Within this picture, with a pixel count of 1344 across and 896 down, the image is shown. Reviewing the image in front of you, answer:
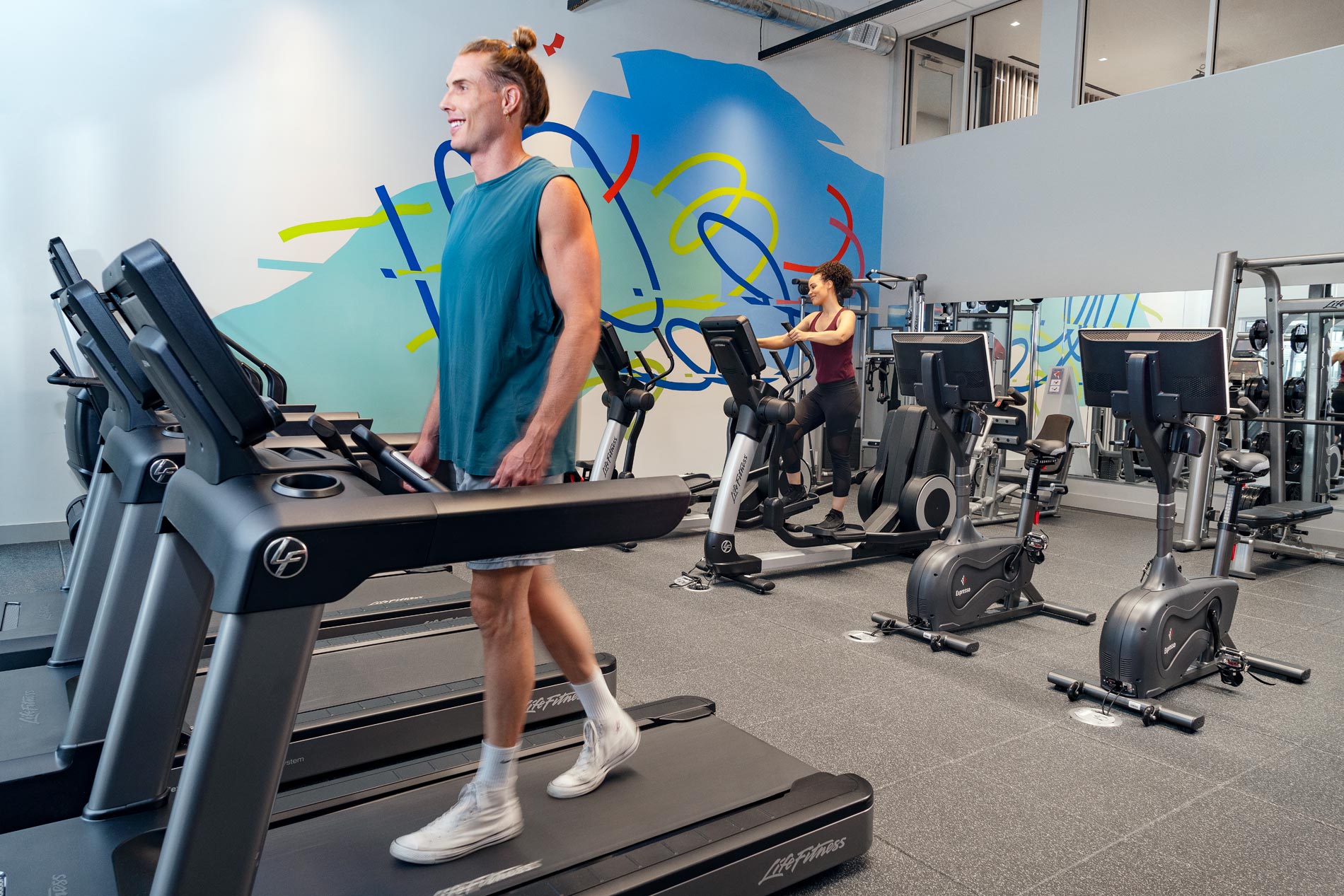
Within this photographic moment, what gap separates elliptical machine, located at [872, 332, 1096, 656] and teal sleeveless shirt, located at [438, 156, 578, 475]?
222 centimetres

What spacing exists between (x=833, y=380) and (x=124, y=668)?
13.4 feet

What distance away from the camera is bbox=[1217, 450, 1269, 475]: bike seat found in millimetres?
4043

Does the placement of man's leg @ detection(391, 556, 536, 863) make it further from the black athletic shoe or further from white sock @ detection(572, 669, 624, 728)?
the black athletic shoe

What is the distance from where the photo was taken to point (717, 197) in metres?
7.37

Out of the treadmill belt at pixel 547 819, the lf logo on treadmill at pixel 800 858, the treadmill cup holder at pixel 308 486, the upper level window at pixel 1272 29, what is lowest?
the lf logo on treadmill at pixel 800 858

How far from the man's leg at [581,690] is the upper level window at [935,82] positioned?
7.49 meters

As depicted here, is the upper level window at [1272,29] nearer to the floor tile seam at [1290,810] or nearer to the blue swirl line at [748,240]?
the blue swirl line at [748,240]

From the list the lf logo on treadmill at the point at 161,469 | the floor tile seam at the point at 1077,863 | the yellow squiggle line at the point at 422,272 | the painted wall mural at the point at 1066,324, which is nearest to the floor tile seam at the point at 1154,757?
the floor tile seam at the point at 1077,863

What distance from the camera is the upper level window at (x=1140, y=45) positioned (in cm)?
640

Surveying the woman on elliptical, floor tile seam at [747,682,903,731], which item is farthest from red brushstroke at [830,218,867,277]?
floor tile seam at [747,682,903,731]

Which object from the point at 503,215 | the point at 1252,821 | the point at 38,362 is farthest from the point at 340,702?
the point at 38,362

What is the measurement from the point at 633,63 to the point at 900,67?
120 inches

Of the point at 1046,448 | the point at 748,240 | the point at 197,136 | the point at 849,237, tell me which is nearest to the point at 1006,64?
the point at 849,237

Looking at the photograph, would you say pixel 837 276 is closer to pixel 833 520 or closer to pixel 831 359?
pixel 831 359
